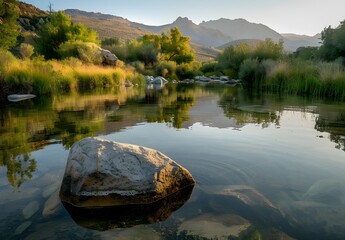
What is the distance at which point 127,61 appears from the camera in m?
39.9

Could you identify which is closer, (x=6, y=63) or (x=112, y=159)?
(x=112, y=159)

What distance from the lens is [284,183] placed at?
3.37m

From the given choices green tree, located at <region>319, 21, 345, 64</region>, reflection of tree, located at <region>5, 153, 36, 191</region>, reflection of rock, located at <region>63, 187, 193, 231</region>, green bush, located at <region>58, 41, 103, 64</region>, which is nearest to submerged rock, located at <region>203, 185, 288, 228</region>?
reflection of rock, located at <region>63, 187, 193, 231</region>

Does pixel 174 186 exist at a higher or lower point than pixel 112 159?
lower

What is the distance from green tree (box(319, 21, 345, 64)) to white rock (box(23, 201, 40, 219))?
23.8 m

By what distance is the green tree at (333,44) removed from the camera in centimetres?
2191

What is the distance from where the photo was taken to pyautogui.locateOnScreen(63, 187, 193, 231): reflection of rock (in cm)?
255

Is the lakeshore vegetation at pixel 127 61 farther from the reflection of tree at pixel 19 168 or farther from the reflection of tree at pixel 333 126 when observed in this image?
the reflection of tree at pixel 19 168

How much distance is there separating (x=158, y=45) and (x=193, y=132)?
4501cm

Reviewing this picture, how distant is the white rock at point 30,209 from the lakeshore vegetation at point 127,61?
454 inches

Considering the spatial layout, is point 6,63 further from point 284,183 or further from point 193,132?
point 284,183

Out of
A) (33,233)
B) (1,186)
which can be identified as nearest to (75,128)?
(1,186)

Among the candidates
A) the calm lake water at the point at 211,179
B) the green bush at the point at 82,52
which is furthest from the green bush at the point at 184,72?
the calm lake water at the point at 211,179

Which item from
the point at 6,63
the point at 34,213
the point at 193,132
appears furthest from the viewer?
the point at 6,63
